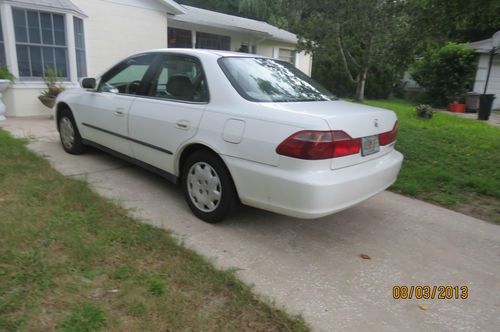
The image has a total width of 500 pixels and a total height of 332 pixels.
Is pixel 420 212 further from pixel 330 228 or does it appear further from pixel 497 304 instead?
pixel 497 304

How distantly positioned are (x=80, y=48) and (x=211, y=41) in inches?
293

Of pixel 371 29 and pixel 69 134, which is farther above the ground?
pixel 371 29

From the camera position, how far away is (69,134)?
18.4 feet

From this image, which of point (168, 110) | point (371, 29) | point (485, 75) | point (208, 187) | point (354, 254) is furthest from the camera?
point (485, 75)

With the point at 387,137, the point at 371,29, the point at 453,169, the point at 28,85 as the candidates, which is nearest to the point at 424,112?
the point at 453,169

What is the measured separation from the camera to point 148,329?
2221 millimetres

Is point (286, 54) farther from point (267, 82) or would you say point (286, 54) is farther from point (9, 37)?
point (267, 82)

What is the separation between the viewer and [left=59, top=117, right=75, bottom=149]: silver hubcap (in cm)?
555

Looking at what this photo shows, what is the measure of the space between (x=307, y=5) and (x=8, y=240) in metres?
17.8

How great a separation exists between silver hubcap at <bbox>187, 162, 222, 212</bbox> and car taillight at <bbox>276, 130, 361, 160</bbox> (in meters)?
0.80

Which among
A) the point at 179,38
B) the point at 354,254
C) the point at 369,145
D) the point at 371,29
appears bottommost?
the point at 354,254

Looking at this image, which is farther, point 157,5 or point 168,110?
point 157,5

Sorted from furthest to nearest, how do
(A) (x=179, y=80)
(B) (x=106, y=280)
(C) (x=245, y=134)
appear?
(A) (x=179, y=80)
(C) (x=245, y=134)
(B) (x=106, y=280)

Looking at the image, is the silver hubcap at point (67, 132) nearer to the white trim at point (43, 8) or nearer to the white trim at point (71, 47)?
the white trim at point (43, 8)
